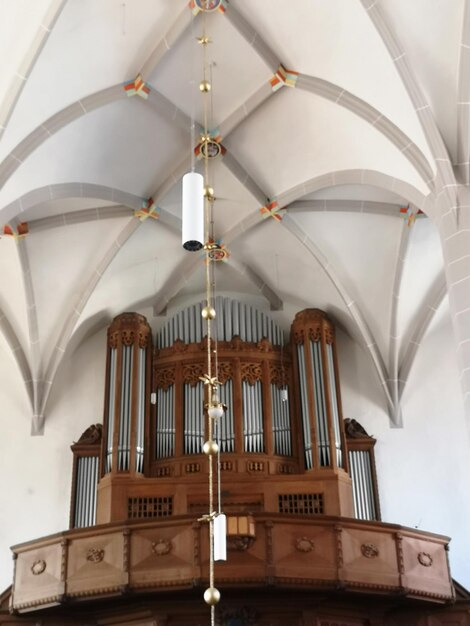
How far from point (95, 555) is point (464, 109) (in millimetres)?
7766

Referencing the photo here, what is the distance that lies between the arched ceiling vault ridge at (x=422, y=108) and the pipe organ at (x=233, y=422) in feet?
16.4

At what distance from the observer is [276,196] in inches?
586

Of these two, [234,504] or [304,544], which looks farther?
[234,504]

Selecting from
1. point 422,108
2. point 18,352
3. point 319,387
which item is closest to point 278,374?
point 319,387

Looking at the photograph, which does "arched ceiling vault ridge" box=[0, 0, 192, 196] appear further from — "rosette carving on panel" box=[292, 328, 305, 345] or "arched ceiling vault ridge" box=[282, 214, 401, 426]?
"rosette carving on panel" box=[292, 328, 305, 345]

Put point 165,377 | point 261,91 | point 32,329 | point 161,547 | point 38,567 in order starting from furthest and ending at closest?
point 165,377 → point 32,329 → point 261,91 → point 38,567 → point 161,547

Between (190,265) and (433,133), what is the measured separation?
252 inches

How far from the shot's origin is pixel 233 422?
15227 millimetres

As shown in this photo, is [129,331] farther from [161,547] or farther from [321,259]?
[161,547]

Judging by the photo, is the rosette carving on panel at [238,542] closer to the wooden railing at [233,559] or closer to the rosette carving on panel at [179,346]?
the wooden railing at [233,559]

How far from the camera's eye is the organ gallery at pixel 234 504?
12.3 metres

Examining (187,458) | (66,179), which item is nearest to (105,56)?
(66,179)

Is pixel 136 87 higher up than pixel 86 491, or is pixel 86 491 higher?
pixel 136 87

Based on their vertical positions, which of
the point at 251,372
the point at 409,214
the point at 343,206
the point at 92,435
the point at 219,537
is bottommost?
the point at 219,537
